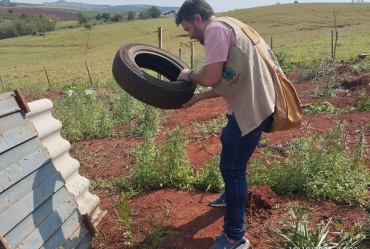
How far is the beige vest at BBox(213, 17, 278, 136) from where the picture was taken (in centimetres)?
236

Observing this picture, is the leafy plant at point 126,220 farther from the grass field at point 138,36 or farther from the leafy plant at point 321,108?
the grass field at point 138,36

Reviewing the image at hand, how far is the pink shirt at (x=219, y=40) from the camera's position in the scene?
90.8 inches

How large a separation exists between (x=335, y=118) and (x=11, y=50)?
51533 mm

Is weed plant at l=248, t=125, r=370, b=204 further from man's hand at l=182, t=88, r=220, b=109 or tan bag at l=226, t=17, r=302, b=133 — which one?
man's hand at l=182, t=88, r=220, b=109

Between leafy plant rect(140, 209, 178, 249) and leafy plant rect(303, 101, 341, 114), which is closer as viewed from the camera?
leafy plant rect(140, 209, 178, 249)

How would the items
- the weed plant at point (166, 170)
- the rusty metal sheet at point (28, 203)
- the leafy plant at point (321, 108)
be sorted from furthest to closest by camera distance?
the leafy plant at point (321, 108) < the weed plant at point (166, 170) < the rusty metal sheet at point (28, 203)

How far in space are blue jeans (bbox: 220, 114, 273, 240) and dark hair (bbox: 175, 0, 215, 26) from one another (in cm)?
79

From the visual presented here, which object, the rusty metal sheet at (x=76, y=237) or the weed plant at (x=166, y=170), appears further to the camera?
the weed plant at (x=166, y=170)

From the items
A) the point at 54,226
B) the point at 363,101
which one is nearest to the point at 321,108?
the point at 363,101

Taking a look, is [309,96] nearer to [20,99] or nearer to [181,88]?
[181,88]

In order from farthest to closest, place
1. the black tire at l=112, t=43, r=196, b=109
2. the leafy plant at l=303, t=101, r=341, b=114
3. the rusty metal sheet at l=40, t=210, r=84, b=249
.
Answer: the leafy plant at l=303, t=101, r=341, b=114, the black tire at l=112, t=43, r=196, b=109, the rusty metal sheet at l=40, t=210, r=84, b=249

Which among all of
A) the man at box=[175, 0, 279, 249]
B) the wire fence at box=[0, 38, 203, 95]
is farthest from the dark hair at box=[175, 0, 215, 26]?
the wire fence at box=[0, 38, 203, 95]

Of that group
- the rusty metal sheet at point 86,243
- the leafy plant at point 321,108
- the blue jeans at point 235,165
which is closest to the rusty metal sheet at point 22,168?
the rusty metal sheet at point 86,243

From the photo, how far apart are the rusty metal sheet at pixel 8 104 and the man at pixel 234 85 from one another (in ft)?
4.77
